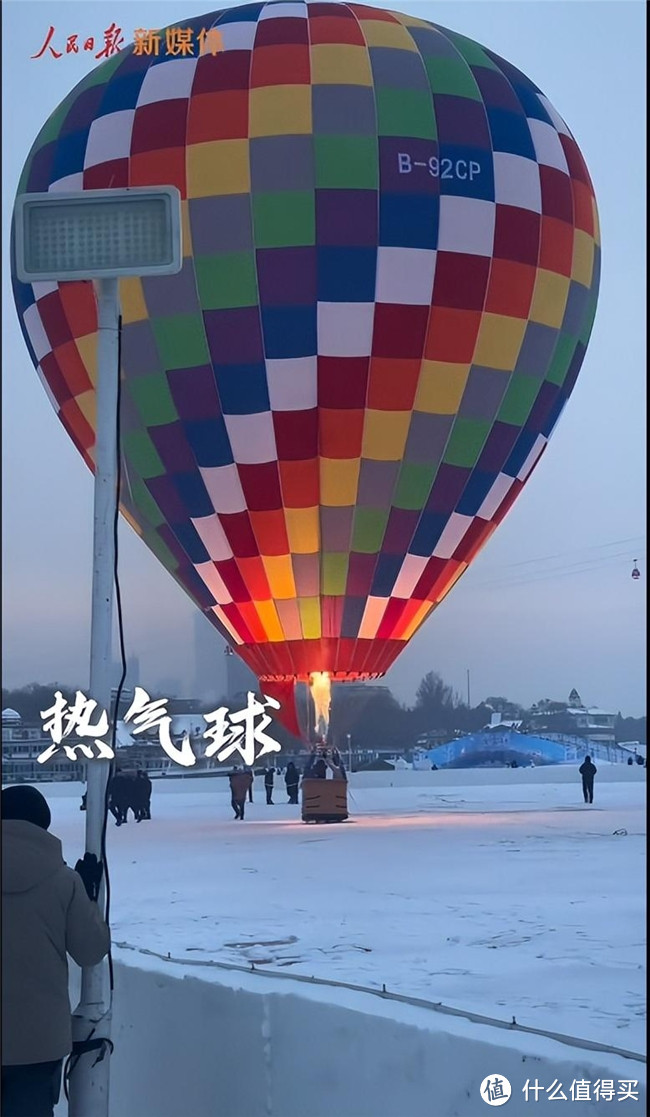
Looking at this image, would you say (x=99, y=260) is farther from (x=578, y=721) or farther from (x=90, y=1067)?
(x=578, y=721)

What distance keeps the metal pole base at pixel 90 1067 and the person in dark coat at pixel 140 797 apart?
1535 centimetres

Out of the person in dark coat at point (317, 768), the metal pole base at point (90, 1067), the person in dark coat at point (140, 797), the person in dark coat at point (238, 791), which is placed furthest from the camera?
the person in dark coat at point (140, 797)

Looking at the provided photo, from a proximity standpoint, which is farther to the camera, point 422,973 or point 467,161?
point 467,161

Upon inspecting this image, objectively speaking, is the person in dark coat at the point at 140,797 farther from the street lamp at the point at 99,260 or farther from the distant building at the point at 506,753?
the distant building at the point at 506,753

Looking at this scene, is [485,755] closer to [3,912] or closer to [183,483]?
[183,483]

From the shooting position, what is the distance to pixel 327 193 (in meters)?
15.5

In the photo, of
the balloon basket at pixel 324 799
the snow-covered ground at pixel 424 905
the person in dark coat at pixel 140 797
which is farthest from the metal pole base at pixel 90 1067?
the person in dark coat at pixel 140 797

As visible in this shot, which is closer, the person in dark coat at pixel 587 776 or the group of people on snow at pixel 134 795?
the group of people on snow at pixel 134 795

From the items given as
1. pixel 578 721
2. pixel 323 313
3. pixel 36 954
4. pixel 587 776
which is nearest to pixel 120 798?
pixel 587 776

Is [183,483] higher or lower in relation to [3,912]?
higher

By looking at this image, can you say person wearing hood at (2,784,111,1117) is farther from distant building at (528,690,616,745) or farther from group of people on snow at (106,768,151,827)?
distant building at (528,690,616,745)

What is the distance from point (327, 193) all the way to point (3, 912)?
41.8 ft

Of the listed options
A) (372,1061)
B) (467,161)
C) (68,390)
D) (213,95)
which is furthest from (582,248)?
(372,1061)

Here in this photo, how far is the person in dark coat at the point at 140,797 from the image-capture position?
19.5 meters
